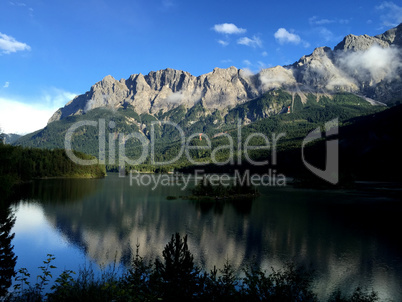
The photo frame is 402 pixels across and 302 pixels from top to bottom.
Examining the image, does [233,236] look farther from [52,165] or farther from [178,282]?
[52,165]

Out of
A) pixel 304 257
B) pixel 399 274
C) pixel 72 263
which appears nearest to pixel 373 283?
pixel 399 274

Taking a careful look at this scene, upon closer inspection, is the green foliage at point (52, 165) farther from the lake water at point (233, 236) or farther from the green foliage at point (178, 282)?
the green foliage at point (178, 282)

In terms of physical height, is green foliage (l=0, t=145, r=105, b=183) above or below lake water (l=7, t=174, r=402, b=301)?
above

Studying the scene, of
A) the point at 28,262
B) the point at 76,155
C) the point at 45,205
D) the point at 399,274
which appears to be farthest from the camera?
the point at 76,155

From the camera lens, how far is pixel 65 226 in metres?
48.9

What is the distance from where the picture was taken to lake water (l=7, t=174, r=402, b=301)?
31297 millimetres

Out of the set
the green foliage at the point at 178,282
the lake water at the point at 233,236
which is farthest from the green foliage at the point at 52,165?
the green foliage at the point at 178,282

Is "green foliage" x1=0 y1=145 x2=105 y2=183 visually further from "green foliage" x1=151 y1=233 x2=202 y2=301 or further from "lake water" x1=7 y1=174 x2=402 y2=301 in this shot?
"green foliage" x1=151 y1=233 x2=202 y2=301

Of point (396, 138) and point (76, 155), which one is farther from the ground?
point (396, 138)

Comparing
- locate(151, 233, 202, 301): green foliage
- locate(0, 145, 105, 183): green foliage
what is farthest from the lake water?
locate(0, 145, 105, 183): green foliage

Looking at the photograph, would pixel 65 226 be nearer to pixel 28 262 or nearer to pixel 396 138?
pixel 28 262

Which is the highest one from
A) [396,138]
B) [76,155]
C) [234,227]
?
[396,138]

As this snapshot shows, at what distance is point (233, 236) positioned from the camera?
1737 inches

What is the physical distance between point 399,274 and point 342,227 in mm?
21549
